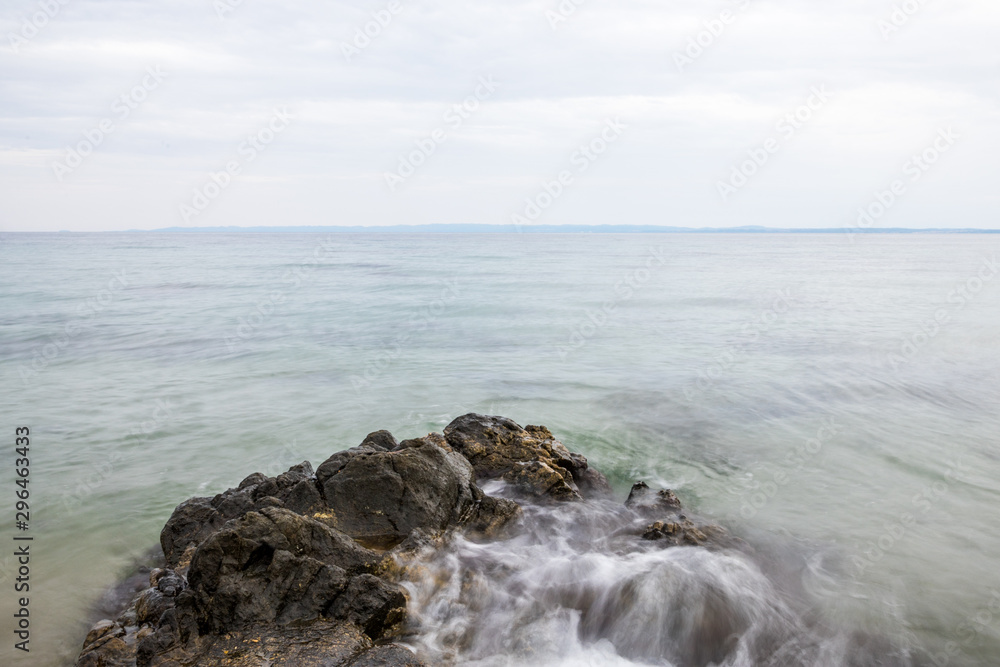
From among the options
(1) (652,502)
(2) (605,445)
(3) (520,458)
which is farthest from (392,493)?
(2) (605,445)

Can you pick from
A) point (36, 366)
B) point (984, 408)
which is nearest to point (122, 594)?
point (36, 366)

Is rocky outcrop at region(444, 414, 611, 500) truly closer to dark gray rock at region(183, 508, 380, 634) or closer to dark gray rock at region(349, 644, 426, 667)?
dark gray rock at region(183, 508, 380, 634)

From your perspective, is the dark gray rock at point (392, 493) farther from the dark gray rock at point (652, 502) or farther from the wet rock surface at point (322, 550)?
the dark gray rock at point (652, 502)

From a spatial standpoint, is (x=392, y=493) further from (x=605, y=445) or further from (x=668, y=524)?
(x=605, y=445)

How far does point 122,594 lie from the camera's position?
21.6 ft

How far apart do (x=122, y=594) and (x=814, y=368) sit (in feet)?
53.2

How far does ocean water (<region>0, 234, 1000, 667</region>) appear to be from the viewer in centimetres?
607

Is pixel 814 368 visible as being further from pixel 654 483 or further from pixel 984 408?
pixel 654 483

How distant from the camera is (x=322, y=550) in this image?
5770 millimetres

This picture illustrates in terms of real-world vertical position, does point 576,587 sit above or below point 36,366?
above

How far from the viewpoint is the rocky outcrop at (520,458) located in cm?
822

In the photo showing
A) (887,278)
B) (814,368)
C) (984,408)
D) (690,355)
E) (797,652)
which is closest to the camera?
(797,652)

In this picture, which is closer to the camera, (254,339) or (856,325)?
(254,339)

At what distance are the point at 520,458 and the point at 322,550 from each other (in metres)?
3.56
